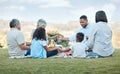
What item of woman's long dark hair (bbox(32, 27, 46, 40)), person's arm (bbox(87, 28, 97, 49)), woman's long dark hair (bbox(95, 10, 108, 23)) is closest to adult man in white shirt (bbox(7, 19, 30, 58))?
woman's long dark hair (bbox(32, 27, 46, 40))

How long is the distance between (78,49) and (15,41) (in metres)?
2.19

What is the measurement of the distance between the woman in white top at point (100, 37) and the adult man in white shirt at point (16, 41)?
88.8 inches

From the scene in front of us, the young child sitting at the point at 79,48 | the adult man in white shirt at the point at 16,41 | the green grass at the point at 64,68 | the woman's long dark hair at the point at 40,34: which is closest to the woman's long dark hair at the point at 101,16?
the young child sitting at the point at 79,48

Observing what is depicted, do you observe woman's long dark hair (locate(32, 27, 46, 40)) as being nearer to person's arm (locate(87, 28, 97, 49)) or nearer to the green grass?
person's arm (locate(87, 28, 97, 49))

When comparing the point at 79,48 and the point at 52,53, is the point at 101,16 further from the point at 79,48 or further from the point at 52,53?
the point at 52,53

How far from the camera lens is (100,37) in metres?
12.8

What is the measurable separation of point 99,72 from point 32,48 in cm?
428

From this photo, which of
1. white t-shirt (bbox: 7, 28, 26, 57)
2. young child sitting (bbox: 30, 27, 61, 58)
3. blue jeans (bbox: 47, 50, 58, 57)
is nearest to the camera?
young child sitting (bbox: 30, 27, 61, 58)

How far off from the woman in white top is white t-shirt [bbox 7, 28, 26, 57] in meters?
2.31

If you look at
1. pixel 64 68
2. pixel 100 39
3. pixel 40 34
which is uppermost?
pixel 40 34

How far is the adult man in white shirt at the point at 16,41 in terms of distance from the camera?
42.5ft

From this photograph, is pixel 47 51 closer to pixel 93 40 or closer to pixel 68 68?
pixel 93 40

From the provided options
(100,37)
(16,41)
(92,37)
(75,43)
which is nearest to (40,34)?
(16,41)

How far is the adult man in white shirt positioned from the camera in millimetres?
12969
